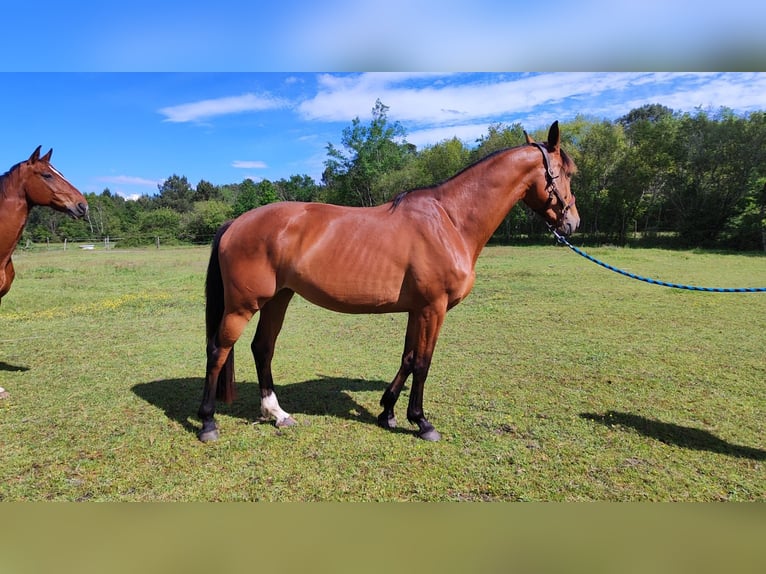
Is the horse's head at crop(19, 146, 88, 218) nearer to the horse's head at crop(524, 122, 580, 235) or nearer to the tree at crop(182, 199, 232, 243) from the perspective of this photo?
the horse's head at crop(524, 122, 580, 235)

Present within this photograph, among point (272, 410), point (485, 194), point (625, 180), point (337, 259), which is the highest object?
point (625, 180)

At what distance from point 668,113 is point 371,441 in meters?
32.9

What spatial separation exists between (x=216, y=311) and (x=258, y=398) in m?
1.18

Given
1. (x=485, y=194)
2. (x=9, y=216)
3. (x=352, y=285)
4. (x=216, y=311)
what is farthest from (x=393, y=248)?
(x=9, y=216)

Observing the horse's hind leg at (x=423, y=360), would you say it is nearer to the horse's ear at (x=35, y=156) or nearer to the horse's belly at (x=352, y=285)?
the horse's belly at (x=352, y=285)

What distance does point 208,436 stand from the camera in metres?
3.38

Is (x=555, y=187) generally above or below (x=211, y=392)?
above

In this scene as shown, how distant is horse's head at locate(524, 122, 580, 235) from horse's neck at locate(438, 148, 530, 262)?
12 cm

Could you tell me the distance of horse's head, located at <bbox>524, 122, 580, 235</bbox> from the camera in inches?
134

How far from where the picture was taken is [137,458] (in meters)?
3.10

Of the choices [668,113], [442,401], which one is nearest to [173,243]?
[442,401]

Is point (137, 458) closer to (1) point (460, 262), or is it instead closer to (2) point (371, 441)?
(2) point (371, 441)

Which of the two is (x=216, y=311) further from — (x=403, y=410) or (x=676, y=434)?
(x=676, y=434)

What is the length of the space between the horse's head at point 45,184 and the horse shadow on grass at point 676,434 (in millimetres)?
5241
